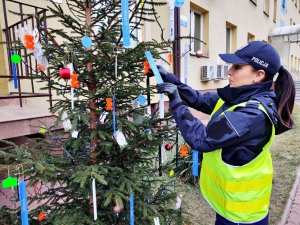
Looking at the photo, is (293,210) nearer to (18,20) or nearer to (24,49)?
(24,49)

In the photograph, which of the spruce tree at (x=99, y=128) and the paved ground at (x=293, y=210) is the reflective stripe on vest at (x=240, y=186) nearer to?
the spruce tree at (x=99, y=128)

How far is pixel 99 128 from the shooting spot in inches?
67.6

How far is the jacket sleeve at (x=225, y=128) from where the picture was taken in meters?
1.38

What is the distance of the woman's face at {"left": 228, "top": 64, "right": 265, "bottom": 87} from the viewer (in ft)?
5.11

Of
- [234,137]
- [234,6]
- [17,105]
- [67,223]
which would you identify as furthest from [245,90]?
[234,6]

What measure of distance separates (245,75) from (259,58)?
0.39ft

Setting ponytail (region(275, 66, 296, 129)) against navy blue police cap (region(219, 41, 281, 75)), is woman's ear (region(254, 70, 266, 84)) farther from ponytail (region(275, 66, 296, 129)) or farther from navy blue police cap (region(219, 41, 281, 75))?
ponytail (region(275, 66, 296, 129))

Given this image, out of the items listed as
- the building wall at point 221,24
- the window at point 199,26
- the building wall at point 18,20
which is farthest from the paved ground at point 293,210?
the window at point 199,26

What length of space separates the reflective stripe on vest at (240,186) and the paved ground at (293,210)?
172 centimetres

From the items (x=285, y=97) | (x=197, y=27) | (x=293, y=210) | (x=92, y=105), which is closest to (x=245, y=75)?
(x=285, y=97)

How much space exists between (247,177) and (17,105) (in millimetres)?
2711

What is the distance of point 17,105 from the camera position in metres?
3.16

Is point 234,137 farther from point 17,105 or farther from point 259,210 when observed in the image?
point 17,105

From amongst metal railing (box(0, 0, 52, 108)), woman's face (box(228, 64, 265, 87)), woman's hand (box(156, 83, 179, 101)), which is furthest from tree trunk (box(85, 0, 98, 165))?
woman's face (box(228, 64, 265, 87))
